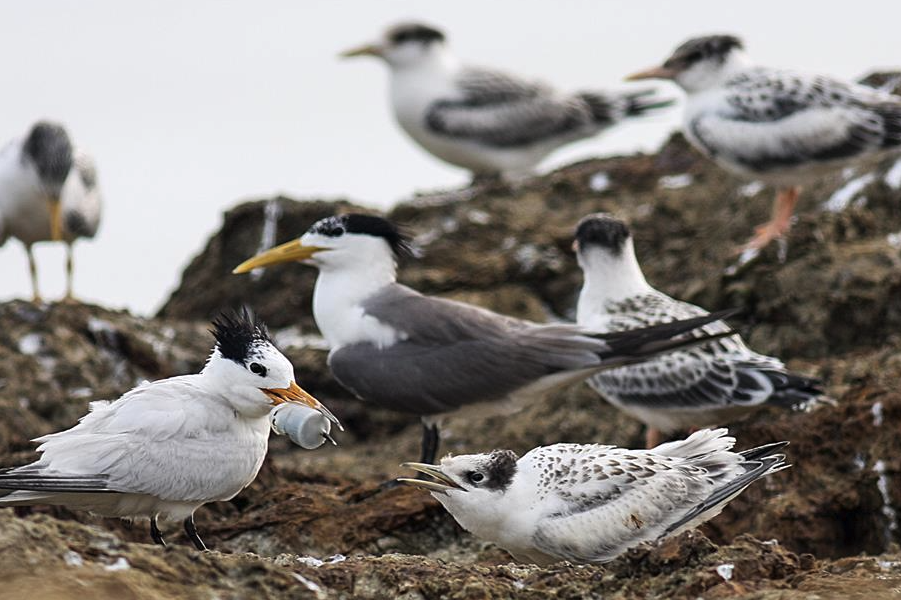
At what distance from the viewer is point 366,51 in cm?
1852

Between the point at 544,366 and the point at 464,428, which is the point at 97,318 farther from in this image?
the point at 544,366

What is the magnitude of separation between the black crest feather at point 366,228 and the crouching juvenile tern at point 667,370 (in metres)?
1.23

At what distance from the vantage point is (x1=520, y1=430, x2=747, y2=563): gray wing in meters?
7.32

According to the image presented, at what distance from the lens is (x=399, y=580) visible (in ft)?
21.2

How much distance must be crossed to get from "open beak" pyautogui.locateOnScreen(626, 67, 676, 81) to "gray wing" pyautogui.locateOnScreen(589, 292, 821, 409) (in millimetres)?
3902

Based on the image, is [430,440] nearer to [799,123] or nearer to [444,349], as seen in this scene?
[444,349]

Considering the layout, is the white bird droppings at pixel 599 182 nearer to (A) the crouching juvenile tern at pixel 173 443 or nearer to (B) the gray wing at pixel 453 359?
(B) the gray wing at pixel 453 359

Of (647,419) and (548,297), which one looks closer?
(647,419)

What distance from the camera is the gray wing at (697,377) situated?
9.73 m

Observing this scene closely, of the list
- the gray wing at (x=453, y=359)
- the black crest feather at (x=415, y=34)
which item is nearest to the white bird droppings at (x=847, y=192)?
the gray wing at (x=453, y=359)

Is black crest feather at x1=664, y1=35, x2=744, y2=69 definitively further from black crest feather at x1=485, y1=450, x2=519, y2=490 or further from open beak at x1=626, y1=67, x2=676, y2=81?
black crest feather at x1=485, y1=450, x2=519, y2=490

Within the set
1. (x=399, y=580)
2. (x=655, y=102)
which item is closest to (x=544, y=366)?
(x=399, y=580)

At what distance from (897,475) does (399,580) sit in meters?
3.61

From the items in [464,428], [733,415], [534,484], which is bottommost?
[464,428]
